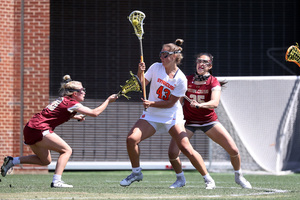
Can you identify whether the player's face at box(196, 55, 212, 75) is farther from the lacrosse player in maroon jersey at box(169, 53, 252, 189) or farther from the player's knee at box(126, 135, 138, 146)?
the player's knee at box(126, 135, 138, 146)

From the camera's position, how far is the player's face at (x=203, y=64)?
8992mm

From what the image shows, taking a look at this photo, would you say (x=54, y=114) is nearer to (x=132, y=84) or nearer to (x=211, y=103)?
(x=132, y=84)

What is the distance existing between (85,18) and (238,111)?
4.32 m

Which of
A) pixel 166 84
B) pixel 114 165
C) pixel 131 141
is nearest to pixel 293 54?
pixel 166 84

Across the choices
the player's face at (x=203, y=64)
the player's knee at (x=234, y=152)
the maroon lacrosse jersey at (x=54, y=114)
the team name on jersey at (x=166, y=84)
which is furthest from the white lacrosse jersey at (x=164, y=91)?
the maroon lacrosse jersey at (x=54, y=114)

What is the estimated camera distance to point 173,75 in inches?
335

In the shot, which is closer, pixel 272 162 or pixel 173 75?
pixel 173 75

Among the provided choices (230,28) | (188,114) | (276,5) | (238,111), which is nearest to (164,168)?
(238,111)

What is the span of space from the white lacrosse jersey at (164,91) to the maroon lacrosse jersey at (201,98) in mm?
395

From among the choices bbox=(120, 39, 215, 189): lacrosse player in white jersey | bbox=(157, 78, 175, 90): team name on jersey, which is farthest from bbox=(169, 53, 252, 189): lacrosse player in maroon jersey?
bbox=(157, 78, 175, 90): team name on jersey

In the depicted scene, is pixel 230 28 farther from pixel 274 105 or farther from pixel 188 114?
pixel 188 114

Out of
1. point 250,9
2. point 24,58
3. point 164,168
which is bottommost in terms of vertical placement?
point 164,168

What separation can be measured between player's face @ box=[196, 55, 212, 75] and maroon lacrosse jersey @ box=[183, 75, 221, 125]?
16cm

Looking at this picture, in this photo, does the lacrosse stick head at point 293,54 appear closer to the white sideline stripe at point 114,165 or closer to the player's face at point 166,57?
the player's face at point 166,57
